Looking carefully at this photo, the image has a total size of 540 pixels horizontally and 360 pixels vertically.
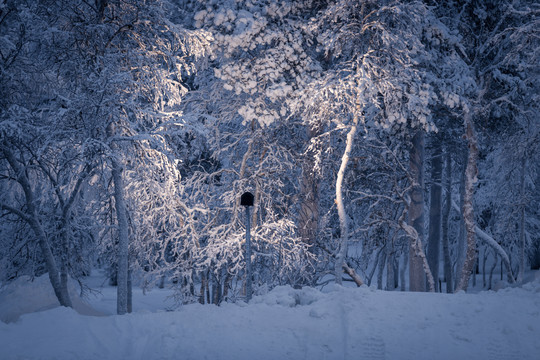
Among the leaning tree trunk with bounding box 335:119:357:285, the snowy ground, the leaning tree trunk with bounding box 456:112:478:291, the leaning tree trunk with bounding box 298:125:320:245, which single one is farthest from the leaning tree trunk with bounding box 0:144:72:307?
the leaning tree trunk with bounding box 456:112:478:291

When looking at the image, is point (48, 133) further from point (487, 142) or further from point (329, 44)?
point (487, 142)

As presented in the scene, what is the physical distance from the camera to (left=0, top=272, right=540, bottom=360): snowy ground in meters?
5.84

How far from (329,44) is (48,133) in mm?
6694

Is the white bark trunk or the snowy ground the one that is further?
the white bark trunk

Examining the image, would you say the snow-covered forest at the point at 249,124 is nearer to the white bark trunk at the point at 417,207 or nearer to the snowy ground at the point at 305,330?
the white bark trunk at the point at 417,207

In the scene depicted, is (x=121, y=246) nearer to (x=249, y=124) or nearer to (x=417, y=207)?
(x=249, y=124)

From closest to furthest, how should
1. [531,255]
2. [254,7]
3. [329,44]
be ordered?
[329,44], [254,7], [531,255]

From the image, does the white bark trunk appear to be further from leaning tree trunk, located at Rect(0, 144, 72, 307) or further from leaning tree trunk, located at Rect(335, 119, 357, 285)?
leaning tree trunk, located at Rect(0, 144, 72, 307)

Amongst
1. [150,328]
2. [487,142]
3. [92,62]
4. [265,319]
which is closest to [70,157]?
[92,62]

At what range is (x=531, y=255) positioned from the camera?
29.3m

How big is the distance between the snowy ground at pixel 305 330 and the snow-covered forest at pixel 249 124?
0.26 metres

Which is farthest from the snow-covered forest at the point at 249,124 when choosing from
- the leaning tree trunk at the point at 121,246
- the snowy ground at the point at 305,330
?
the snowy ground at the point at 305,330

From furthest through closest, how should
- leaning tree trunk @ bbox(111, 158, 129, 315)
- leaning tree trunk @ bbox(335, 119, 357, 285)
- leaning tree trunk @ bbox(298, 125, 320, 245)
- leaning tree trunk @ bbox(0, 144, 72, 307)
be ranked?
1. leaning tree trunk @ bbox(298, 125, 320, 245)
2. leaning tree trunk @ bbox(335, 119, 357, 285)
3. leaning tree trunk @ bbox(111, 158, 129, 315)
4. leaning tree trunk @ bbox(0, 144, 72, 307)

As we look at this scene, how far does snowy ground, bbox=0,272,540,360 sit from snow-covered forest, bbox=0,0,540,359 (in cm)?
26
